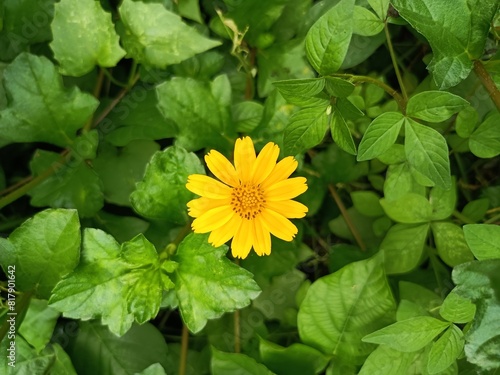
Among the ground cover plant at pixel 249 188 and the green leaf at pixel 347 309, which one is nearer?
the ground cover plant at pixel 249 188

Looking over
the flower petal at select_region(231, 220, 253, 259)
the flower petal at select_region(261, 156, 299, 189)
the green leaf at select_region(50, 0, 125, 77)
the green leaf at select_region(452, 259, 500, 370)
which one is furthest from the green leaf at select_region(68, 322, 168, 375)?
the green leaf at select_region(452, 259, 500, 370)

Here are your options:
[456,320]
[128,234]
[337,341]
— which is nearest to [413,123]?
[456,320]

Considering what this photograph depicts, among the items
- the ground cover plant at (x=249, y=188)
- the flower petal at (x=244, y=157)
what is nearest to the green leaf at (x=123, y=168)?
the ground cover plant at (x=249, y=188)

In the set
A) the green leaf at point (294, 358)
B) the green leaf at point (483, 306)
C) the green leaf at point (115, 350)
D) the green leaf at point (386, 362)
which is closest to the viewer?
the green leaf at point (483, 306)

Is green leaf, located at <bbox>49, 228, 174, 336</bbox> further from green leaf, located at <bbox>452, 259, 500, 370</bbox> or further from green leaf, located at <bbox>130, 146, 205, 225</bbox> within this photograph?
green leaf, located at <bbox>452, 259, 500, 370</bbox>

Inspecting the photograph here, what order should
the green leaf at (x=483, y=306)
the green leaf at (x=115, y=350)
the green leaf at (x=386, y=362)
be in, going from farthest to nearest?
the green leaf at (x=115, y=350)
the green leaf at (x=386, y=362)
the green leaf at (x=483, y=306)

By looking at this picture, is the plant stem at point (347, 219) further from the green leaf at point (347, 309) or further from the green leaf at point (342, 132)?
the green leaf at point (342, 132)

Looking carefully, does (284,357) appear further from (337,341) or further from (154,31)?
(154,31)
